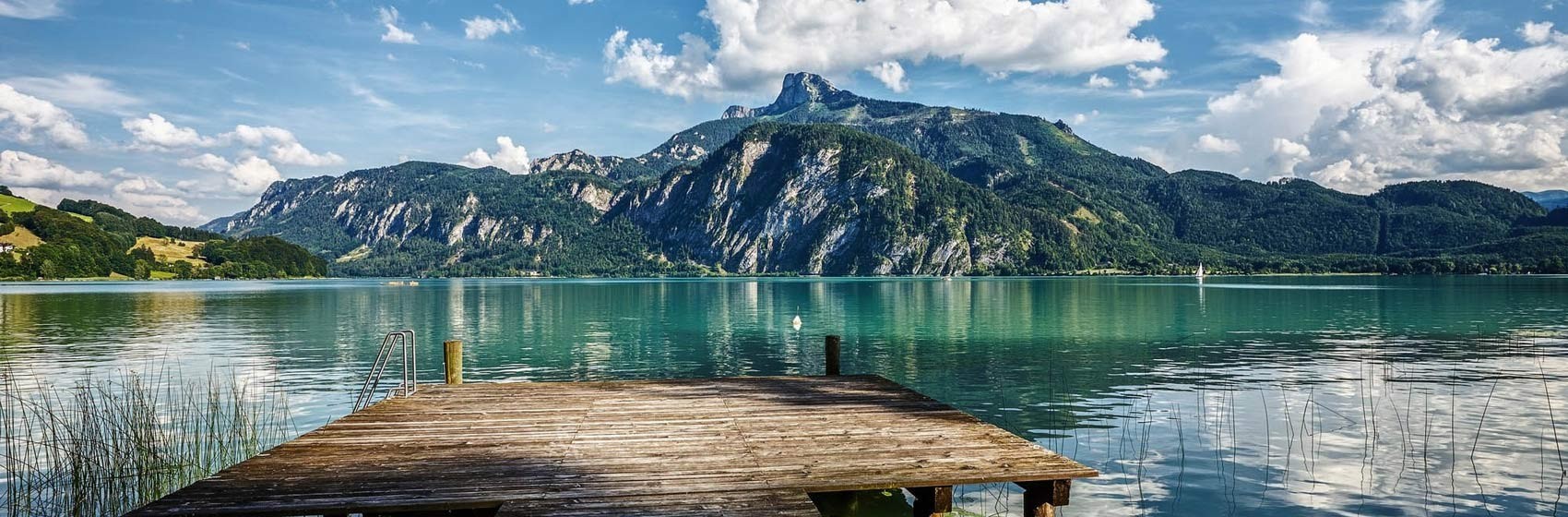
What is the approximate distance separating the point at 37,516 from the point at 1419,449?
26.4m

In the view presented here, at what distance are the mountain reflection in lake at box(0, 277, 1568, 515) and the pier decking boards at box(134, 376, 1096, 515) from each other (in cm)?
323

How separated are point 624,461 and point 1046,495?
5287mm

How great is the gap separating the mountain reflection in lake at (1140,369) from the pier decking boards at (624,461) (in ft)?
10.6

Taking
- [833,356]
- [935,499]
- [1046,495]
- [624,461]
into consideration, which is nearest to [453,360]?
[833,356]

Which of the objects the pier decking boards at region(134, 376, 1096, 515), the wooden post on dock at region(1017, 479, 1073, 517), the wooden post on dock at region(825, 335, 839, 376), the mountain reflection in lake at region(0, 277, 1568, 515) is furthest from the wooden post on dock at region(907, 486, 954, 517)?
the wooden post on dock at region(825, 335, 839, 376)

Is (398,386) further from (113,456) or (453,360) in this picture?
(113,456)

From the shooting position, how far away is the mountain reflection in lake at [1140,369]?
16.3 m

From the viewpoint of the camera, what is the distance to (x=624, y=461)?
10.9m

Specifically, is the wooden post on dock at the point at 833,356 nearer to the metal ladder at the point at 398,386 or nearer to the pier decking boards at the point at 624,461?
the pier decking boards at the point at 624,461

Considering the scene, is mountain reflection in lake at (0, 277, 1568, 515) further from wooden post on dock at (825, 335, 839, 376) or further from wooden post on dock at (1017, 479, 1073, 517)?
wooden post on dock at (825, 335, 839, 376)

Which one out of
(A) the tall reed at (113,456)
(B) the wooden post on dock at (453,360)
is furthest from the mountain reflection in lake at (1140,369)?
(B) the wooden post on dock at (453,360)

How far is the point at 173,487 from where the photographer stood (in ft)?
49.9

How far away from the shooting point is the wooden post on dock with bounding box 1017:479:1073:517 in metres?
10.4

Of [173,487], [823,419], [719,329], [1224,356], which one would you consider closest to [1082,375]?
[1224,356]
